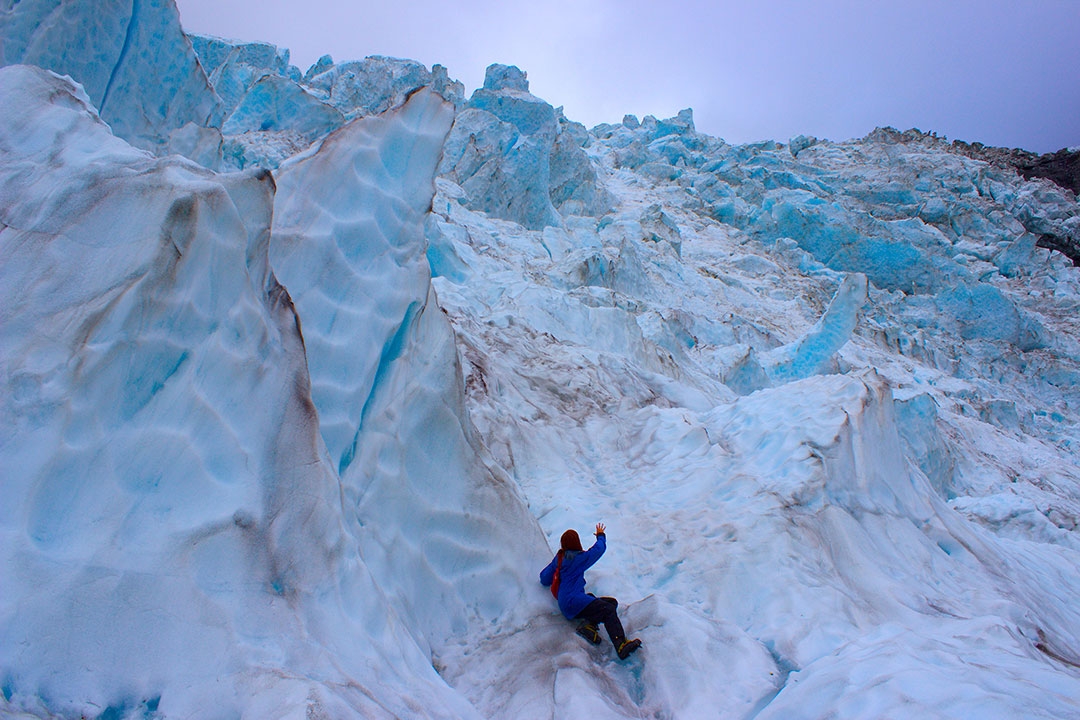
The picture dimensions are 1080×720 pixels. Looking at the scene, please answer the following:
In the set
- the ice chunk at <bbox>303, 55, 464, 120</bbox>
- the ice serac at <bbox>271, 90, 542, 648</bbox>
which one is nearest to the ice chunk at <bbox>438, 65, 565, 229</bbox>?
the ice chunk at <bbox>303, 55, 464, 120</bbox>

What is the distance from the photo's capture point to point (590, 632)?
114 inches

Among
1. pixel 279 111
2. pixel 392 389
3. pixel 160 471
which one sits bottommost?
pixel 160 471

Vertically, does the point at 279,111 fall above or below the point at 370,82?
below

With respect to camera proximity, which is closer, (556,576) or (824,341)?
(556,576)

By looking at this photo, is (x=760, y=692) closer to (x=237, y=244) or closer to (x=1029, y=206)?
(x=237, y=244)

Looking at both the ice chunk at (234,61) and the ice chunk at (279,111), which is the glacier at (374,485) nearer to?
the ice chunk at (279,111)

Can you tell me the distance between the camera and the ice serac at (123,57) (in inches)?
228

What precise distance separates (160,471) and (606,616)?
1.90 meters

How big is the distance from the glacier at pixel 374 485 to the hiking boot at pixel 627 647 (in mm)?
51

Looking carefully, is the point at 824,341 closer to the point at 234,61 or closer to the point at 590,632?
the point at 590,632

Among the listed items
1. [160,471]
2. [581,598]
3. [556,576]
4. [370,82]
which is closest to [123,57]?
[160,471]

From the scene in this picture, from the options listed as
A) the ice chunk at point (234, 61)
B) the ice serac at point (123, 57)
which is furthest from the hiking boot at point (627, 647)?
the ice chunk at point (234, 61)

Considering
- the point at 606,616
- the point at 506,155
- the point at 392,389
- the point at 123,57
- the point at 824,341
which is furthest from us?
the point at 506,155

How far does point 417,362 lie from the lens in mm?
3568
